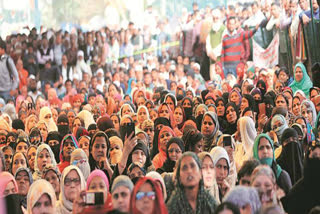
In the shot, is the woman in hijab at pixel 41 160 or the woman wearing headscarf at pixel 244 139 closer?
the woman in hijab at pixel 41 160

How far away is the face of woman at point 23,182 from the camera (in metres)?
9.31

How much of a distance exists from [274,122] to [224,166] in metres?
2.19

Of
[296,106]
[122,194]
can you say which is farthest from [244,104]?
[122,194]

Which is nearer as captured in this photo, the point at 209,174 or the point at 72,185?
the point at 209,174

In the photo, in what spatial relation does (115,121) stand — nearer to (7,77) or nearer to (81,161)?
(81,161)

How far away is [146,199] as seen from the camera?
6.56 m

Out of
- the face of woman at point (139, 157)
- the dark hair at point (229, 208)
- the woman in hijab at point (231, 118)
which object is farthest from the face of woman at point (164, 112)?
the dark hair at point (229, 208)

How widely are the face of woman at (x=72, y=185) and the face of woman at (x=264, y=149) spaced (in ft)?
6.07

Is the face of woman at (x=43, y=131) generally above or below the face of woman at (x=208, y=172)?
above

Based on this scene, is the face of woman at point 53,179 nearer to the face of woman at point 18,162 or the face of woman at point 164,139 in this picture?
the face of woman at point 18,162

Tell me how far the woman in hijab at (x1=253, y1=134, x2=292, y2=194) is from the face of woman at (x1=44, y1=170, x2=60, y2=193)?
2050mm

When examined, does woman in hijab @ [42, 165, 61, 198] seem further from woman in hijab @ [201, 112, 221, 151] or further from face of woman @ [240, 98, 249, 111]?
face of woman @ [240, 98, 249, 111]

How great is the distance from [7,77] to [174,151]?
438 inches

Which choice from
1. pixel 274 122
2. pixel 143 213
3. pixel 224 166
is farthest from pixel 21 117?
pixel 143 213
